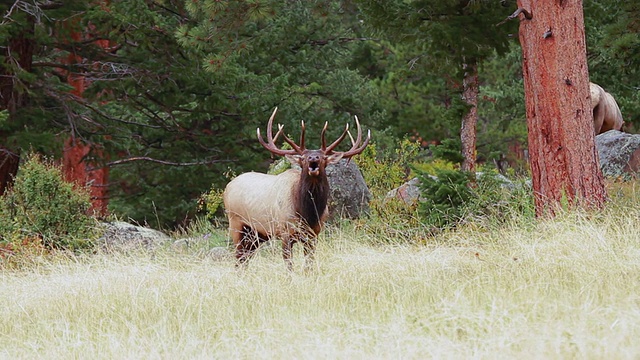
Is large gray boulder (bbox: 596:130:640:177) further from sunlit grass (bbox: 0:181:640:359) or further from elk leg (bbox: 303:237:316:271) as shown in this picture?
elk leg (bbox: 303:237:316:271)

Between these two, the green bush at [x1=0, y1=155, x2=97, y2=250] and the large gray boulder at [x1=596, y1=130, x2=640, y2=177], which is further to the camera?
the large gray boulder at [x1=596, y1=130, x2=640, y2=177]

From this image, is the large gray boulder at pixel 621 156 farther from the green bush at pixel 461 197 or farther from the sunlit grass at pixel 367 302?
the sunlit grass at pixel 367 302

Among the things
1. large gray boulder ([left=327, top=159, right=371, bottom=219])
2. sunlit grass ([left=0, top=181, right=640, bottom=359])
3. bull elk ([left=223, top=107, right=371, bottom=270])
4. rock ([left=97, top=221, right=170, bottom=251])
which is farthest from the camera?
large gray boulder ([left=327, top=159, right=371, bottom=219])

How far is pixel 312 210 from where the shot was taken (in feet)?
32.3

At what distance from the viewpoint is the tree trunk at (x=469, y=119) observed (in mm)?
12281

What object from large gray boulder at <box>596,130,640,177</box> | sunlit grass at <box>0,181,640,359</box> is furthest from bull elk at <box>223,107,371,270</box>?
large gray boulder at <box>596,130,640,177</box>

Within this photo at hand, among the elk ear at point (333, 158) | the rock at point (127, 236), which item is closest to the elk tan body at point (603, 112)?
the elk ear at point (333, 158)

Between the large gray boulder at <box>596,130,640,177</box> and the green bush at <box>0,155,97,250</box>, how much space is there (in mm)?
7267

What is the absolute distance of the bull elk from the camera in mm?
9734

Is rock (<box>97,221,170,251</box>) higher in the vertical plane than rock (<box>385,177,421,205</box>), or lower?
lower

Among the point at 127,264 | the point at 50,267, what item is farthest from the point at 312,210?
the point at 50,267

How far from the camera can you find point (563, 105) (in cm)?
962

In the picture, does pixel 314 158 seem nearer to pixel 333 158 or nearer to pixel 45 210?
pixel 333 158

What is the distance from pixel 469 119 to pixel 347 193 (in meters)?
2.31
